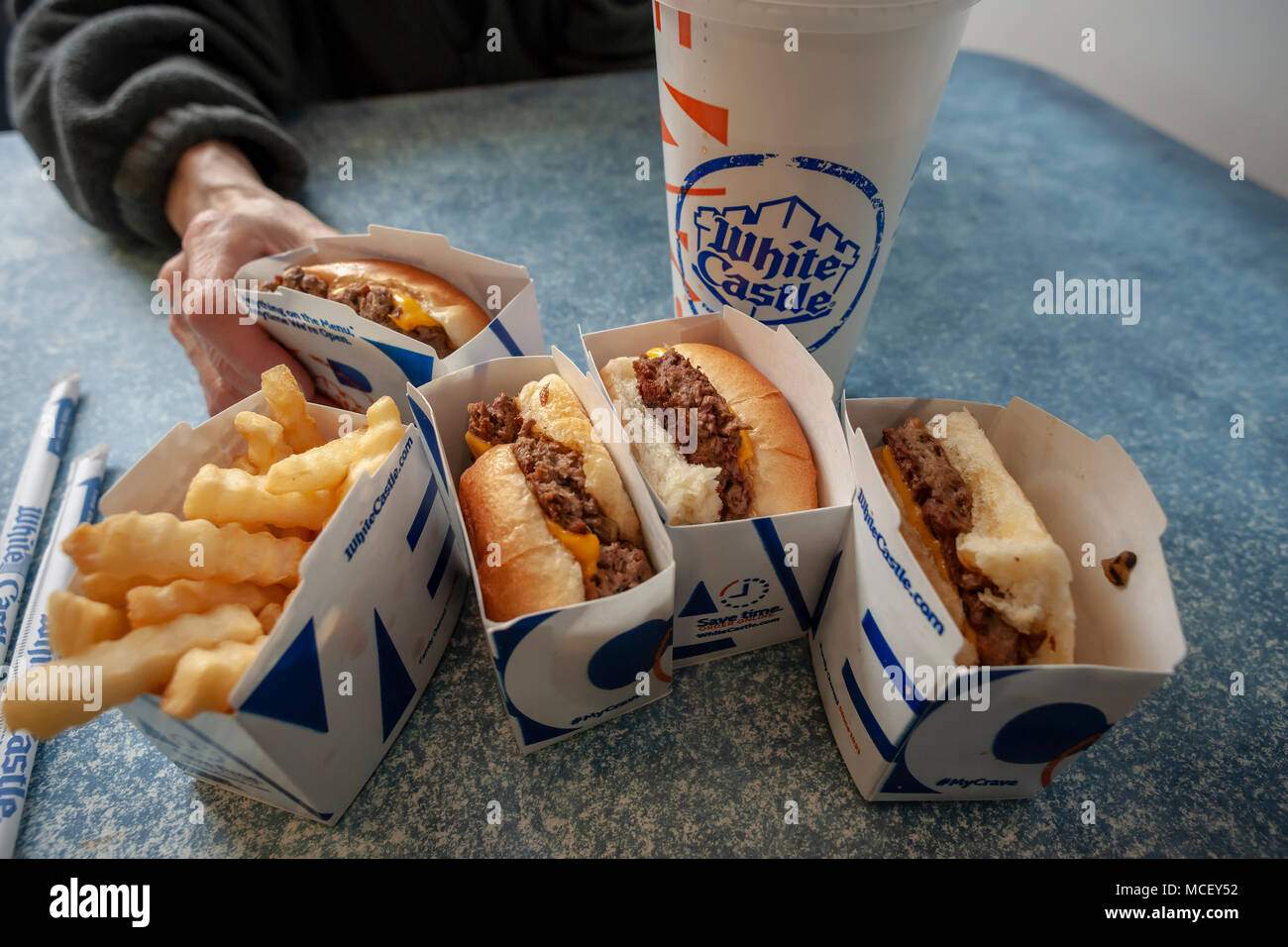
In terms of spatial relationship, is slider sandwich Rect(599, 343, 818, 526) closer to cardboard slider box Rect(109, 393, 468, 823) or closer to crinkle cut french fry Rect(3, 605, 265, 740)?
cardboard slider box Rect(109, 393, 468, 823)

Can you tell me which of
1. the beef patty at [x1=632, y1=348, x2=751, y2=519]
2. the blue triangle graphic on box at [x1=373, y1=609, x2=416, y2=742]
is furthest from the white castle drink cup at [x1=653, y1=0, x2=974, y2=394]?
the blue triangle graphic on box at [x1=373, y1=609, x2=416, y2=742]

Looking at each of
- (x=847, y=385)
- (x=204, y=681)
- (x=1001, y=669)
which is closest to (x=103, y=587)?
(x=204, y=681)

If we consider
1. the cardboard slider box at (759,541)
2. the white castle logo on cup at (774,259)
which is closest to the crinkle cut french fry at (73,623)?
the cardboard slider box at (759,541)

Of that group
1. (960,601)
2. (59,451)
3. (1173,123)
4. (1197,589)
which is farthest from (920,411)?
(1173,123)

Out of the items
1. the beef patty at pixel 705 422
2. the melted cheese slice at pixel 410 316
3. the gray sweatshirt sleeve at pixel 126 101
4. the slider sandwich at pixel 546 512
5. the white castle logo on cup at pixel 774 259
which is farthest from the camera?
the gray sweatshirt sleeve at pixel 126 101

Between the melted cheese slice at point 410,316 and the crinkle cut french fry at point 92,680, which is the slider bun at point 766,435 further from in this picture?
the crinkle cut french fry at point 92,680

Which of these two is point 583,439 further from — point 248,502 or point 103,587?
point 103,587

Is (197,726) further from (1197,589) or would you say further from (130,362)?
(1197,589)

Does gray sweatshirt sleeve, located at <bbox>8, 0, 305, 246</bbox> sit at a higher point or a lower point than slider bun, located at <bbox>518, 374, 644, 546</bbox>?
higher
